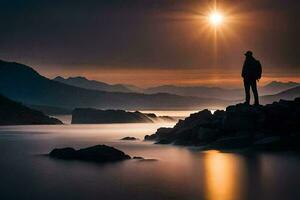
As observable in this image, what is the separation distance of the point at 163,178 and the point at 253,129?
2093cm

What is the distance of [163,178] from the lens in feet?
123

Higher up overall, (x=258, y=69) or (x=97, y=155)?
(x=258, y=69)

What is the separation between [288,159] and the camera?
Result: 44719mm

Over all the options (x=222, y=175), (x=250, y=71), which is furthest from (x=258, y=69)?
(x=222, y=175)

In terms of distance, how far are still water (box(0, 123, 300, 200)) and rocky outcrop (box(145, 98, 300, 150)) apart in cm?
374

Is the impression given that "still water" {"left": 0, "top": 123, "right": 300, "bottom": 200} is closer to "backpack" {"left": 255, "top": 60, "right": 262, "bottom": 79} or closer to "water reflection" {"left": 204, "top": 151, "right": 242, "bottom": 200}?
"water reflection" {"left": 204, "top": 151, "right": 242, "bottom": 200}

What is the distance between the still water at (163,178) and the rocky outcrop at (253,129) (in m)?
3.74

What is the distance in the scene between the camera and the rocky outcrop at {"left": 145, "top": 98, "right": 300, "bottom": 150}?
176 feet

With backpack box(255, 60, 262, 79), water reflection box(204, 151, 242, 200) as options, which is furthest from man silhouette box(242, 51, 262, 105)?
water reflection box(204, 151, 242, 200)

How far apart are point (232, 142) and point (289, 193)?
85.2ft

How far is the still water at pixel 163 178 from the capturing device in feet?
100

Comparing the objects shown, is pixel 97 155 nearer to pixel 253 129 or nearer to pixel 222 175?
pixel 222 175

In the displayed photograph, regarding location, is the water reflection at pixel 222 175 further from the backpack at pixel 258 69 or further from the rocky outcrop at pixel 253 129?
the backpack at pixel 258 69

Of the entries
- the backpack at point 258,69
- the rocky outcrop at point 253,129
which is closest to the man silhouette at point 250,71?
the backpack at point 258,69
